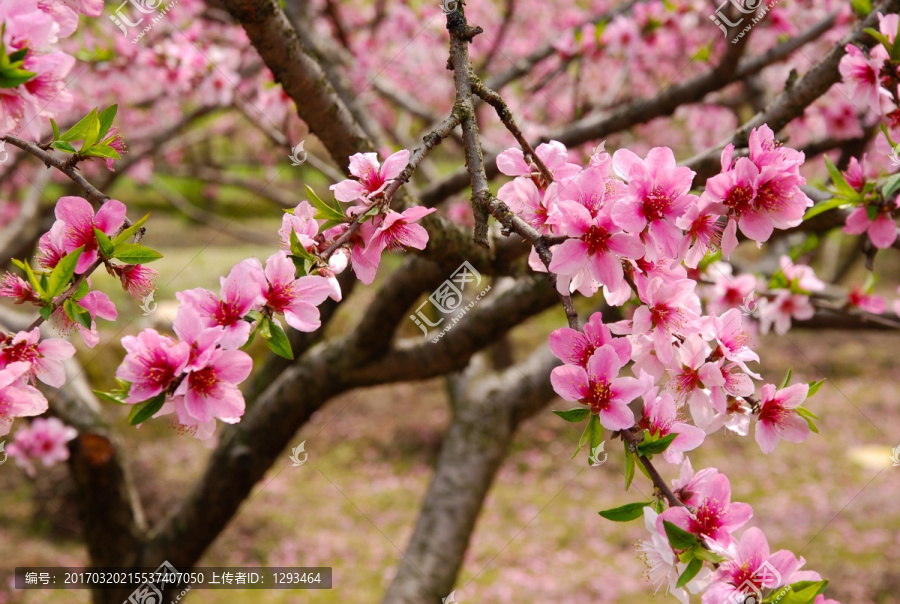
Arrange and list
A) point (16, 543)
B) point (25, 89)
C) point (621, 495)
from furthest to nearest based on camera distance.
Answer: point (621, 495), point (16, 543), point (25, 89)

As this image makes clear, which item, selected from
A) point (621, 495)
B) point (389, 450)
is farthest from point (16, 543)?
point (621, 495)

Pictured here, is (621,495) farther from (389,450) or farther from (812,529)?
(389,450)

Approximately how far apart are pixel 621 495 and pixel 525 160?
5.07m

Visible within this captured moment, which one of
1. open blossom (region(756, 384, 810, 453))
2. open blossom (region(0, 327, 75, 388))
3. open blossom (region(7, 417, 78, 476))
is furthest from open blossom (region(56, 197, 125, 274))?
open blossom (region(7, 417, 78, 476))

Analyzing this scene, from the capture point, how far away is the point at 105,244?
0.80 metres

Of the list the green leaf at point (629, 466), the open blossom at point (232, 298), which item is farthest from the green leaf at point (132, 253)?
the green leaf at point (629, 466)

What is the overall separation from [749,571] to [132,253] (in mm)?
842

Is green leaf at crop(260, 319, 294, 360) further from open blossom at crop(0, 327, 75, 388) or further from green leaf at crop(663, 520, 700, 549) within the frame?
green leaf at crop(663, 520, 700, 549)

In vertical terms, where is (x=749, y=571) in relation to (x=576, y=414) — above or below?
below

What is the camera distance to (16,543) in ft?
15.3

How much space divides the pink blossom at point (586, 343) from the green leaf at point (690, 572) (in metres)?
0.24

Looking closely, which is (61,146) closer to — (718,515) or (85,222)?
(85,222)

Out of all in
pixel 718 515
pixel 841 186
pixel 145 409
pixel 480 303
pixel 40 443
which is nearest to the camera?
pixel 145 409

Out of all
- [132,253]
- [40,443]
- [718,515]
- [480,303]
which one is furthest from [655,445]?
[40,443]
